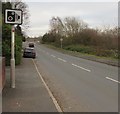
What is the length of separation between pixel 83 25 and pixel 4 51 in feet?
255

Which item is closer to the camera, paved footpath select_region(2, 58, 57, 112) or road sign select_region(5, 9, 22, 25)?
paved footpath select_region(2, 58, 57, 112)

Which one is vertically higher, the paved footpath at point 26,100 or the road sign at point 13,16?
the road sign at point 13,16

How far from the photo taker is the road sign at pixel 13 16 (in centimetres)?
1377

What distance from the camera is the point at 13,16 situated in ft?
45.6

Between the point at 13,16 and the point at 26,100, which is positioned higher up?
the point at 13,16

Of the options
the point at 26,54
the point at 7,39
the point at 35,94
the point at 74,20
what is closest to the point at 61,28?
the point at 74,20

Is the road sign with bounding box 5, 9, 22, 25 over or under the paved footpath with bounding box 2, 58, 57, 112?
over

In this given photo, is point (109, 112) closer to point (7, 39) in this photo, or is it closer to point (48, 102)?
point (48, 102)

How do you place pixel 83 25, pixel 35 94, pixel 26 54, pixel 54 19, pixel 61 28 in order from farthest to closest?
pixel 54 19, pixel 61 28, pixel 83 25, pixel 26 54, pixel 35 94

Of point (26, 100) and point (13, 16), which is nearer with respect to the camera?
point (26, 100)

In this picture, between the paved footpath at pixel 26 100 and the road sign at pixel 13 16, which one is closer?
the paved footpath at pixel 26 100

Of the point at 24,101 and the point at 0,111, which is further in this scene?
the point at 24,101

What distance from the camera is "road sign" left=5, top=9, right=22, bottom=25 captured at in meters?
13.8

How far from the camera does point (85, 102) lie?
11234mm
